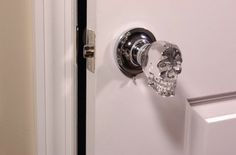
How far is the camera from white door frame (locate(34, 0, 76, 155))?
589 millimetres

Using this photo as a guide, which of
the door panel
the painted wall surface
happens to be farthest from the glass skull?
the painted wall surface

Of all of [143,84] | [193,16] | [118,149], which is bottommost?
[118,149]

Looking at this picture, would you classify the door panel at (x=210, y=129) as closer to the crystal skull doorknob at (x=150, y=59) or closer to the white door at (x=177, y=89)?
the white door at (x=177, y=89)

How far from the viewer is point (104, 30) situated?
52cm

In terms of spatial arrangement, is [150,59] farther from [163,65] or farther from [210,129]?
[210,129]

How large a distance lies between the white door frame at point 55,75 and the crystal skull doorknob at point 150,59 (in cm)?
10

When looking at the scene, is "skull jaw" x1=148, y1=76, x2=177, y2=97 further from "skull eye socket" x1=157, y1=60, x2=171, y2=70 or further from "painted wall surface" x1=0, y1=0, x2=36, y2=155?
"painted wall surface" x1=0, y1=0, x2=36, y2=155

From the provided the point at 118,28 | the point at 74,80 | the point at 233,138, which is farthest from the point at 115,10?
the point at 233,138

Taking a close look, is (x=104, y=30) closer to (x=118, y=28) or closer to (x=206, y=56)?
(x=118, y=28)

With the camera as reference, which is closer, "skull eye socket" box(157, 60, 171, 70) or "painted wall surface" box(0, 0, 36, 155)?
"skull eye socket" box(157, 60, 171, 70)

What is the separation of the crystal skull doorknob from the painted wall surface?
19 cm

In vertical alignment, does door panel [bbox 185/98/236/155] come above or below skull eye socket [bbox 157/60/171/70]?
below

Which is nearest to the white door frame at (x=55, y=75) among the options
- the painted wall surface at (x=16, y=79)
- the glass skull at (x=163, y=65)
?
the painted wall surface at (x=16, y=79)

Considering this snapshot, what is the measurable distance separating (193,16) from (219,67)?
100 millimetres
